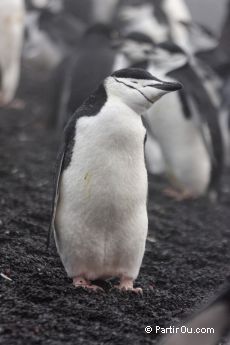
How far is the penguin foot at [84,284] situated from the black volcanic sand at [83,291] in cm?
4

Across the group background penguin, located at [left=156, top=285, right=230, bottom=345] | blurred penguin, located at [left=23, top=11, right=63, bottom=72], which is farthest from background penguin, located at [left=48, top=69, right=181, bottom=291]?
blurred penguin, located at [left=23, top=11, right=63, bottom=72]

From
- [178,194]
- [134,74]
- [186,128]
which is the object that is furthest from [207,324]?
[178,194]

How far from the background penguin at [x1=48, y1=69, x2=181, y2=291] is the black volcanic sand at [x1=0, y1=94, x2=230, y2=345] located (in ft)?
0.50

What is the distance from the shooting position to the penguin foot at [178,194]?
6.28 metres

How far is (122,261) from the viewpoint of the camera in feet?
11.5

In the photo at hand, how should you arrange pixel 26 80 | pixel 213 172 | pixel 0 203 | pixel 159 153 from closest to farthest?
1. pixel 0 203
2. pixel 213 172
3. pixel 159 153
4. pixel 26 80

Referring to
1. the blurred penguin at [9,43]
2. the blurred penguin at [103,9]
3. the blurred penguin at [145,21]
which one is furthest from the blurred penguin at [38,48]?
the blurred penguin at [9,43]

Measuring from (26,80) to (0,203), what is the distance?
5.98m

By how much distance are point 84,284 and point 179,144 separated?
9.16 feet

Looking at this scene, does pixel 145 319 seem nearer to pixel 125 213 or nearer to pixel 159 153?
pixel 125 213

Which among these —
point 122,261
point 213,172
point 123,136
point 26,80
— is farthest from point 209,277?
point 26,80

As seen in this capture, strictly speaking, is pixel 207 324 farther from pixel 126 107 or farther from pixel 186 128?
pixel 186 128

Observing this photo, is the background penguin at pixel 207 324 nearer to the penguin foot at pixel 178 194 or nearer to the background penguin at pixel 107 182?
the background penguin at pixel 107 182

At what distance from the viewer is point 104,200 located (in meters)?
3.43
